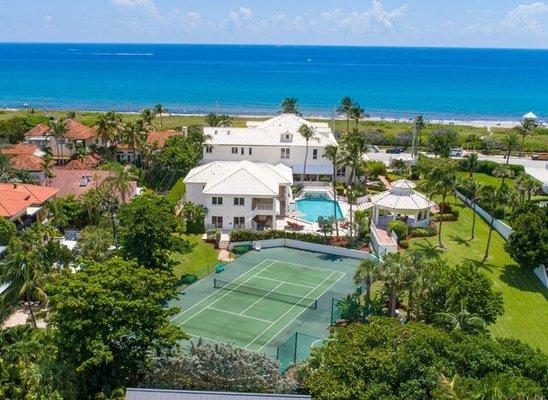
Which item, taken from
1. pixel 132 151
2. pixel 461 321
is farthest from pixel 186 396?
pixel 132 151

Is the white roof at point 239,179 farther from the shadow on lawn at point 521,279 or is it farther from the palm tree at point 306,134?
the shadow on lawn at point 521,279

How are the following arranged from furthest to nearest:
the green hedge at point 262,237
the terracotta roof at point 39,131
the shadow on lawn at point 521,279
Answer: the terracotta roof at point 39,131 → the green hedge at point 262,237 → the shadow on lawn at point 521,279

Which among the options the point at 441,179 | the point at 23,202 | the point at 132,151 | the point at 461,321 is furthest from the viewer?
the point at 132,151

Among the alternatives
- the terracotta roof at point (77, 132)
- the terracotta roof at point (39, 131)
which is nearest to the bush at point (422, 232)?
the terracotta roof at point (77, 132)

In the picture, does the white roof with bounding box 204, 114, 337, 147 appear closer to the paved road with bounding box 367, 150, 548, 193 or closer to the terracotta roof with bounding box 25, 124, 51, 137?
the paved road with bounding box 367, 150, 548, 193

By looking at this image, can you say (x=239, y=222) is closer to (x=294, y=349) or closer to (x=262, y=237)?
(x=262, y=237)

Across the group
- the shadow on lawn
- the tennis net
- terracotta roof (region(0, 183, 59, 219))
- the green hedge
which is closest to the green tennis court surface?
the tennis net
